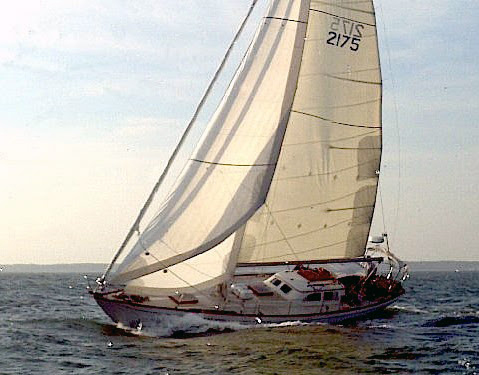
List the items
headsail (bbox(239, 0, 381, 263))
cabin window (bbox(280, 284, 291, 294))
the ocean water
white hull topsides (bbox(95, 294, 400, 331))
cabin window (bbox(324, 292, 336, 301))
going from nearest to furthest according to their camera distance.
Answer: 1. the ocean water
2. white hull topsides (bbox(95, 294, 400, 331))
3. cabin window (bbox(280, 284, 291, 294))
4. cabin window (bbox(324, 292, 336, 301))
5. headsail (bbox(239, 0, 381, 263))

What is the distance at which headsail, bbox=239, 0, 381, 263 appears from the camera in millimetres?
30734

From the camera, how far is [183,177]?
992 inches

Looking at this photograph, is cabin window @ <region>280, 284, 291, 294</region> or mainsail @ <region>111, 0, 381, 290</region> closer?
mainsail @ <region>111, 0, 381, 290</region>

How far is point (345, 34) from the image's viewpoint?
104ft

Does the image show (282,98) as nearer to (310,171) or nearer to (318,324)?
(310,171)

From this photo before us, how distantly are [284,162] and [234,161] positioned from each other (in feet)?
18.3

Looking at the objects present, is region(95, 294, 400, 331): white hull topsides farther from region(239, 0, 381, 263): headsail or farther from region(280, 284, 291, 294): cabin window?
region(239, 0, 381, 263): headsail

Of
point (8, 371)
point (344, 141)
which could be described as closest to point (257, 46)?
point (344, 141)

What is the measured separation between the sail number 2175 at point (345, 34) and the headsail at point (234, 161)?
10.1ft

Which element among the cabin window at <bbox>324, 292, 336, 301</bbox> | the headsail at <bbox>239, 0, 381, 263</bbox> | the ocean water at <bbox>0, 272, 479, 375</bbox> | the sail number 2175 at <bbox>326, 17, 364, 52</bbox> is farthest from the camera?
the sail number 2175 at <bbox>326, 17, 364, 52</bbox>

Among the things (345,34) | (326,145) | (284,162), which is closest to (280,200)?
(284,162)

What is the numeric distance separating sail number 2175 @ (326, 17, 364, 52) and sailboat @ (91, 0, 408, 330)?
0.16 ft

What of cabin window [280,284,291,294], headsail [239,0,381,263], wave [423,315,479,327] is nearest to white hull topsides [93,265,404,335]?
cabin window [280,284,291,294]

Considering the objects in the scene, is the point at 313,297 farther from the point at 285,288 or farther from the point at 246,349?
the point at 246,349
